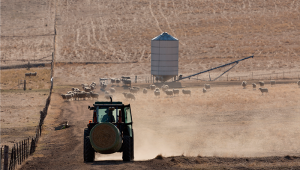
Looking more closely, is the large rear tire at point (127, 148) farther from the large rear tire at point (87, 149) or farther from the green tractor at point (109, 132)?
the large rear tire at point (87, 149)

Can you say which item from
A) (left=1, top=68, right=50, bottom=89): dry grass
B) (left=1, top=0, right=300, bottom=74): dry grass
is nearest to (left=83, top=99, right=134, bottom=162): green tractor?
(left=1, top=68, right=50, bottom=89): dry grass

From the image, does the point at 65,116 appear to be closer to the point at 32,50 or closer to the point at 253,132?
the point at 253,132

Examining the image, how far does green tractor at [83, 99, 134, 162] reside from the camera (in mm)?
15727

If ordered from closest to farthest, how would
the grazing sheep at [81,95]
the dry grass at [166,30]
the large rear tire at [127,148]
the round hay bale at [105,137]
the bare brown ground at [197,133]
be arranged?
the round hay bale at [105,137] < the large rear tire at [127,148] < the bare brown ground at [197,133] < the grazing sheep at [81,95] < the dry grass at [166,30]

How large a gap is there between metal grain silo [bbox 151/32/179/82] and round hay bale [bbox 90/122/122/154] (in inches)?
2203

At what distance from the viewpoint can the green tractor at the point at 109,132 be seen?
15.7 meters

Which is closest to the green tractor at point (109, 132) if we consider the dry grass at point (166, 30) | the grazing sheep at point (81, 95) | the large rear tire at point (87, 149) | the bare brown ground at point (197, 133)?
the large rear tire at point (87, 149)

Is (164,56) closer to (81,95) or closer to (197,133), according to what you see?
(81,95)

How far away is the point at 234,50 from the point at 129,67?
87.8ft

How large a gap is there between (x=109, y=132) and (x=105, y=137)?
0.81 ft

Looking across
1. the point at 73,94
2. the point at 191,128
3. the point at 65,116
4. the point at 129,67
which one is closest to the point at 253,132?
the point at 191,128

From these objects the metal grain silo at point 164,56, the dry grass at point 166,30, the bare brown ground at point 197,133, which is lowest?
the bare brown ground at point 197,133

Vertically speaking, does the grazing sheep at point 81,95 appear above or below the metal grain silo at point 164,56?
below

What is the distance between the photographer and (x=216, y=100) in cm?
5009
